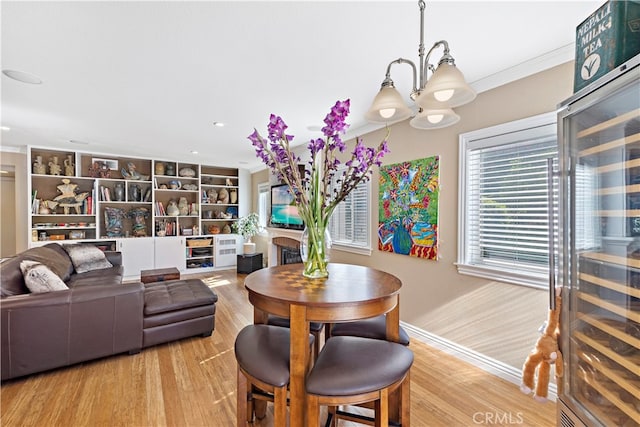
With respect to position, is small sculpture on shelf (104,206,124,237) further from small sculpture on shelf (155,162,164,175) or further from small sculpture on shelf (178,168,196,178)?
small sculpture on shelf (178,168,196,178)

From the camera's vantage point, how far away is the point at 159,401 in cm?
188

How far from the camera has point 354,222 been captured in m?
3.62

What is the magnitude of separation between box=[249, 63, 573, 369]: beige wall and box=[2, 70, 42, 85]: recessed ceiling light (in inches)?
123

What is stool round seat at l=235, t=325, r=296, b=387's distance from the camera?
1188mm

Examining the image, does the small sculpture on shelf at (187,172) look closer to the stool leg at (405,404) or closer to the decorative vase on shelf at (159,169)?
the decorative vase on shelf at (159,169)

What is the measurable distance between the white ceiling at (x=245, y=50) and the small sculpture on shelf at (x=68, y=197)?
2.13 metres

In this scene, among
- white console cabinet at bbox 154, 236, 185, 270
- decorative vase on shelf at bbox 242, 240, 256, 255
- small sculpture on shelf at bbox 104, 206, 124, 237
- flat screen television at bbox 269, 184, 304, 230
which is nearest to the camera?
flat screen television at bbox 269, 184, 304, 230

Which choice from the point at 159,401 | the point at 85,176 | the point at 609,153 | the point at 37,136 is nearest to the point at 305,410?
the point at 159,401

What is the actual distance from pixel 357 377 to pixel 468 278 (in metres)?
1.67

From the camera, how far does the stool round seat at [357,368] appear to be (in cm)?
109

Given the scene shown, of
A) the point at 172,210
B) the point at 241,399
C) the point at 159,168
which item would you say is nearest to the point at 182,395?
the point at 241,399

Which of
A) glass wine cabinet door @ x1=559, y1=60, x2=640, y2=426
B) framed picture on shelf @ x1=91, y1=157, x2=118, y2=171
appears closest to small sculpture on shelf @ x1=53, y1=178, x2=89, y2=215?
framed picture on shelf @ x1=91, y1=157, x2=118, y2=171

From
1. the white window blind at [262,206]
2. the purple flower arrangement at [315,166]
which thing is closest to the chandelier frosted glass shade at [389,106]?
the purple flower arrangement at [315,166]

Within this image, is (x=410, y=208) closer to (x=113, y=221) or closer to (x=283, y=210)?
(x=283, y=210)
